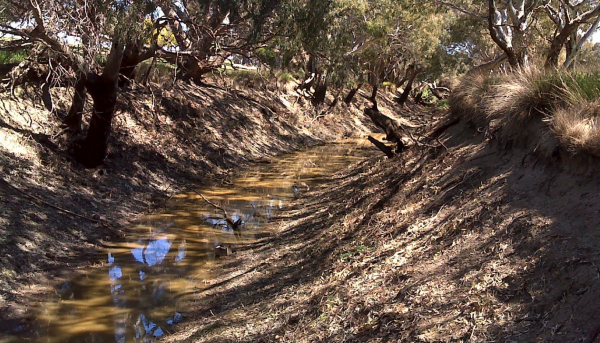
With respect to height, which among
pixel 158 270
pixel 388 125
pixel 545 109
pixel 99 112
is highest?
pixel 99 112

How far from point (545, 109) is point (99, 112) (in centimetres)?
955

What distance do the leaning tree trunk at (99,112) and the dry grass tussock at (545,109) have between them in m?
8.03

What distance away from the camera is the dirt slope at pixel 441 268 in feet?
13.2

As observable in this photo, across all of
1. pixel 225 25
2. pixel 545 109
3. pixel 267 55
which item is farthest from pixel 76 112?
pixel 545 109

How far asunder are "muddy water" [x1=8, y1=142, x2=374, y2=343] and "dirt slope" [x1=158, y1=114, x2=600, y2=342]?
483 millimetres

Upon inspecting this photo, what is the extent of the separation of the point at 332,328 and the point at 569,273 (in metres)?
2.20

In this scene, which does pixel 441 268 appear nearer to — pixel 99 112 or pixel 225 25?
pixel 225 25

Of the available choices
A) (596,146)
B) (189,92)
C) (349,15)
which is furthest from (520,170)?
(189,92)

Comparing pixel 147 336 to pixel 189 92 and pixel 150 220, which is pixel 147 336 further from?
pixel 189 92

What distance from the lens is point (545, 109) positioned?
6.51 m

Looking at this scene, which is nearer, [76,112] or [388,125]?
[388,125]

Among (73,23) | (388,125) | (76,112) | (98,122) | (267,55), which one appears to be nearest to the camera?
(73,23)

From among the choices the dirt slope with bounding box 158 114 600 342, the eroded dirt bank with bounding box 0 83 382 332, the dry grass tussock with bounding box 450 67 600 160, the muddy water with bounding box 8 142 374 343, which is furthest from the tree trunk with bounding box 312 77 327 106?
the dirt slope with bounding box 158 114 600 342

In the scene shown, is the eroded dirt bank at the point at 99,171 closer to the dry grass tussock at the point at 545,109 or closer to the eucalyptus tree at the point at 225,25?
the eucalyptus tree at the point at 225,25
